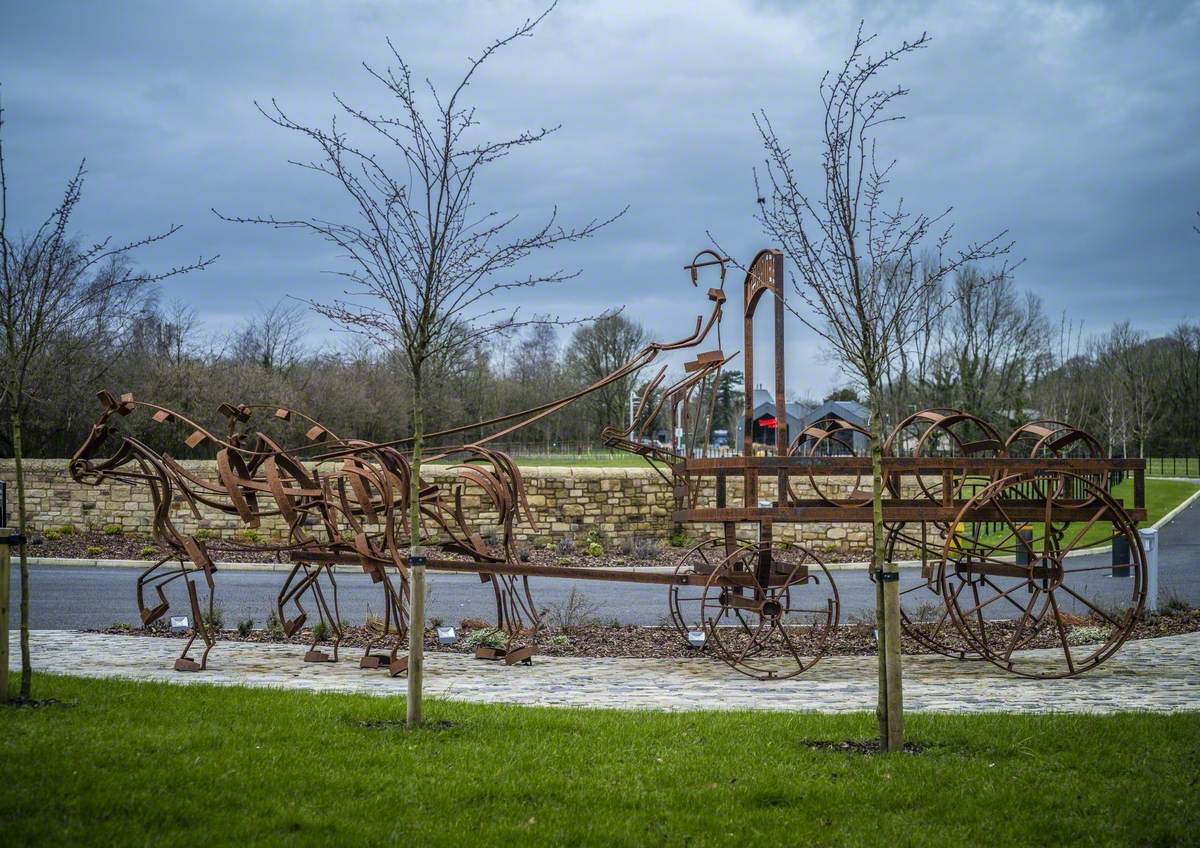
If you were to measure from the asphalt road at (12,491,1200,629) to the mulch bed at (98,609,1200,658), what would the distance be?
816 mm

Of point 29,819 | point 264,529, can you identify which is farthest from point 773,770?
point 264,529

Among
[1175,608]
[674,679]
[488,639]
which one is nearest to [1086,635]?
[1175,608]

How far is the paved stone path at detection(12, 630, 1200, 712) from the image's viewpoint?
7168 mm

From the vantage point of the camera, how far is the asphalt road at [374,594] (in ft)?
39.9

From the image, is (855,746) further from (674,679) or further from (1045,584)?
(1045,584)

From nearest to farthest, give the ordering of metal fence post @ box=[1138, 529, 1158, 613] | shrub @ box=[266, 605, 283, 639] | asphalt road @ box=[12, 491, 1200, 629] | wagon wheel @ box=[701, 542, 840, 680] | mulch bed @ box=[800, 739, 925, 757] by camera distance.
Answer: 1. mulch bed @ box=[800, 739, 925, 757]
2. wagon wheel @ box=[701, 542, 840, 680]
3. shrub @ box=[266, 605, 283, 639]
4. metal fence post @ box=[1138, 529, 1158, 613]
5. asphalt road @ box=[12, 491, 1200, 629]

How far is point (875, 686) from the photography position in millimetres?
7910

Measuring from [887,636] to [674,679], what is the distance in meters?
3.21

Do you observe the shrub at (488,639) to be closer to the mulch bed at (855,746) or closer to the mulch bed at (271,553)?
the mulch bed at (855,746)

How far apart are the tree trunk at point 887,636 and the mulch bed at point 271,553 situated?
39.4ft

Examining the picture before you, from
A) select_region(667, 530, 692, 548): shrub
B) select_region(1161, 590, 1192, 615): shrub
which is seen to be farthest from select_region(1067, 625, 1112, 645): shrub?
select_region(667, 530, 692, 548): shrub

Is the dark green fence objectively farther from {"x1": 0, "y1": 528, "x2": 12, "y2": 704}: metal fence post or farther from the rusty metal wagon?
{"x1": 0, "y1": 528, "x2": 12, "y2": 704}: metal fence post

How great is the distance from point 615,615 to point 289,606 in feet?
13.2

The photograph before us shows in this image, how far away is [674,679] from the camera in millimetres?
8297
